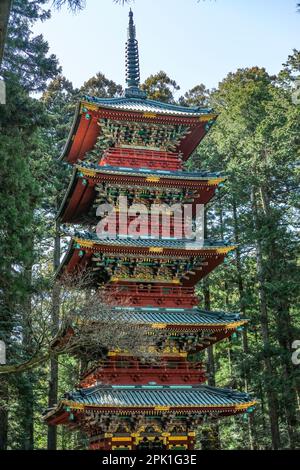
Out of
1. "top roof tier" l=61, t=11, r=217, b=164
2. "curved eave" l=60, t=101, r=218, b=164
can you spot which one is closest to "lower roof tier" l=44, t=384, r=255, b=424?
"top roof tier" l=61, t=11, r=217, b=164

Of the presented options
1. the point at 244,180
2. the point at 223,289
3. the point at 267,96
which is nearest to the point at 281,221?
Answer: the point at 244,180

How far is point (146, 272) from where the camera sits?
18.3 meters

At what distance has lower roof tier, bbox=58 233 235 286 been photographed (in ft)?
56.7

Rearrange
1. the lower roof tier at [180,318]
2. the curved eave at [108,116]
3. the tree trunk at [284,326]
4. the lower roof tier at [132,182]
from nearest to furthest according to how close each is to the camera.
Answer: the lower roof tier at [180,318] < the lower roof tier at [132,182] < the curved eave at [108,116] < the tree trunk at [284,326]

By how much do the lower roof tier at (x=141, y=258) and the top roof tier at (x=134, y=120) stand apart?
14.4ft

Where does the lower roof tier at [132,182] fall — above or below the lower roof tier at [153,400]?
above

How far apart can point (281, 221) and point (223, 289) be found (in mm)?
5470

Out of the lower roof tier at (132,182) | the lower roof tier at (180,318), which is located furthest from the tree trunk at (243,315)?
the lower roof tier at (180,318)

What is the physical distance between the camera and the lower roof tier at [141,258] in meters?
17.3

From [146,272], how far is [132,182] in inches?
123

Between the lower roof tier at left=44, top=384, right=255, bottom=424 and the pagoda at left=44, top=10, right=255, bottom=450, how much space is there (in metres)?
0.03

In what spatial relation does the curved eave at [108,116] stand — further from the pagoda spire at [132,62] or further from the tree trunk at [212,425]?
the tree trunk at [212,425]

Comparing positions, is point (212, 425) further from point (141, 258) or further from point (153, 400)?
point (141, 258)

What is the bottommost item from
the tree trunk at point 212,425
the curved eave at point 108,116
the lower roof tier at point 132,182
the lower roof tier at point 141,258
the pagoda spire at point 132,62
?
the tree trunk at point 212,425
